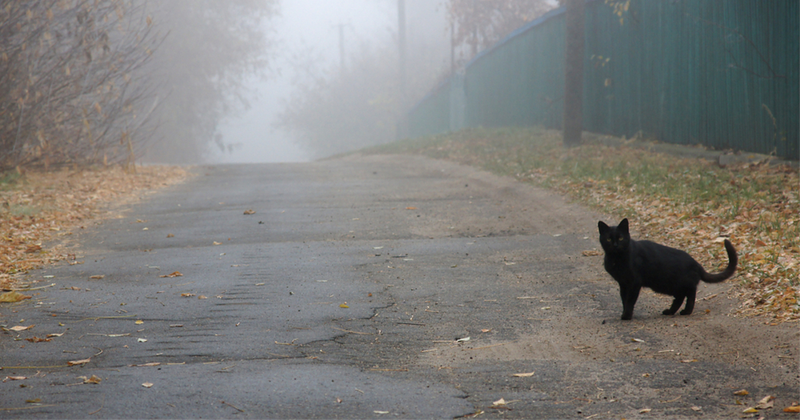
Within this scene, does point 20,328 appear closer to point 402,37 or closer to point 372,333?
point 372,333

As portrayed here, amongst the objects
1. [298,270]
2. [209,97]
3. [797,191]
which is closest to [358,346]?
[298,270]

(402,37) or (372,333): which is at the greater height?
(402,37)

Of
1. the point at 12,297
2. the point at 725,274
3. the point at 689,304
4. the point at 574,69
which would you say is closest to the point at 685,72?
the point at 574,69

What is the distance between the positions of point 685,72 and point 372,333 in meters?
8.25

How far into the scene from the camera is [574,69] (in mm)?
12805

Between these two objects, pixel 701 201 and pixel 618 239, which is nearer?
pixel 618 239

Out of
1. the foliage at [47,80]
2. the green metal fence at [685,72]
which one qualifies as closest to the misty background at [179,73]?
the foliage at [47,80]

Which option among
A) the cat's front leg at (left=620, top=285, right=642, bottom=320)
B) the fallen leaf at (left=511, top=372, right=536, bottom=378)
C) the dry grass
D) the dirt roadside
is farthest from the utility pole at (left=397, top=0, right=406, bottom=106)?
the fallen leaf at (left=511, top=372, right=536, bottom=378)

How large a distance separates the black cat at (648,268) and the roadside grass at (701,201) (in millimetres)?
398

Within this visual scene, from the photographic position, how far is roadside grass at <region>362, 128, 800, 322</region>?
4.67 metres

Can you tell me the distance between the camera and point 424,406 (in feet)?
10.4

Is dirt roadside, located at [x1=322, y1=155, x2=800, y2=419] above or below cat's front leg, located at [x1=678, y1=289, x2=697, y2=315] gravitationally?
below

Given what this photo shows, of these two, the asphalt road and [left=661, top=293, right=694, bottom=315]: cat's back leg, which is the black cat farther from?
the asphalt road

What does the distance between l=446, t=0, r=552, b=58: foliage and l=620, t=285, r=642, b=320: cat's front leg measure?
73.4 ft
